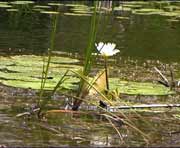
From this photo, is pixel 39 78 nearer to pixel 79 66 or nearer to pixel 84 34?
pixel 79 66

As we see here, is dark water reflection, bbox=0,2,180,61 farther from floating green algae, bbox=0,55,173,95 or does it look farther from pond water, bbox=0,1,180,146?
floating green algae, bbox=0,55,173,95

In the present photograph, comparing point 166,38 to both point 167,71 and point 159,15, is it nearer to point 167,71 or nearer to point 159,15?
point 167,71

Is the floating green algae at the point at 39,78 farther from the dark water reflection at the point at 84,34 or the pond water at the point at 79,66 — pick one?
the dark water reflection at the point at 84,34

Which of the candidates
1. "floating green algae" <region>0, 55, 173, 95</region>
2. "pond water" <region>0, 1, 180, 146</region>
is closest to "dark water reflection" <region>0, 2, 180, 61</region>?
"pond water" <region>0, 1, 180, 146</region>

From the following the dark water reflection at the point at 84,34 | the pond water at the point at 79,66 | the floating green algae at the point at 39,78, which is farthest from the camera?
the dark water reflection at the point at 84,34

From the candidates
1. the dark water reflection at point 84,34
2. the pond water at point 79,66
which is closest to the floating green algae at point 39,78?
the pond water at point 79,66

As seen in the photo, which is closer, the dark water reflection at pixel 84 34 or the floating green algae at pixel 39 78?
the floating green algae at pixel 39 78

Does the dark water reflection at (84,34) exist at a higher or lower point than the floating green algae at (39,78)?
higher
